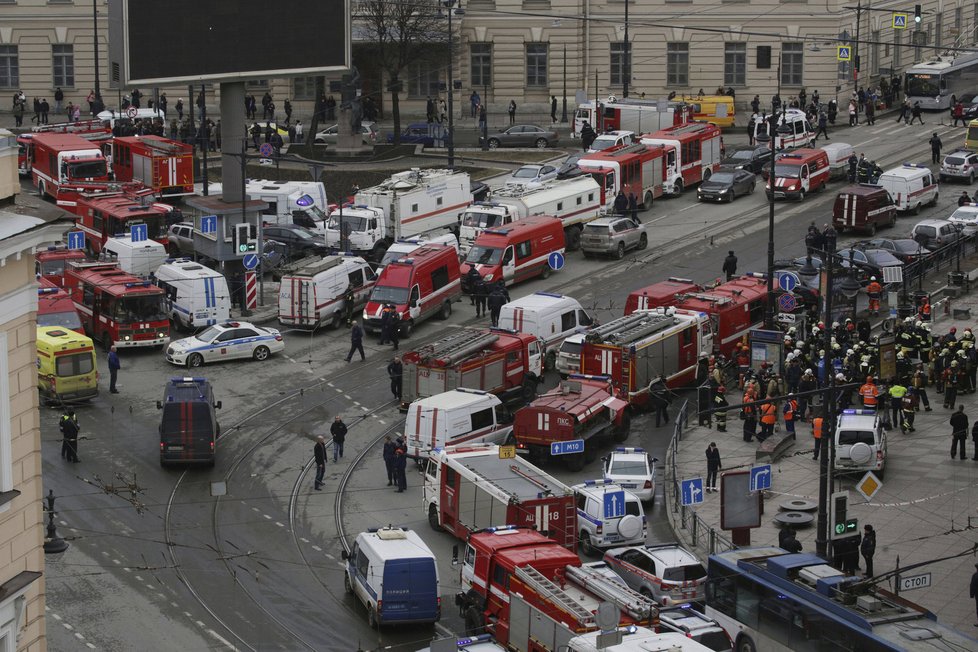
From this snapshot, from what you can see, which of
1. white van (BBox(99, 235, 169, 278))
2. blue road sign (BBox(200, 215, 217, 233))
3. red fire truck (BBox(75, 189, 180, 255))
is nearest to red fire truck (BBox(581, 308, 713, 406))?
blue road sign (BBox(200, 215, 217, 233))

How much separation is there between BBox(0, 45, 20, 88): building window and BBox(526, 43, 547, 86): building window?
28235 millimetres

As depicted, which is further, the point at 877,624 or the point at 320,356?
the point at 320,356

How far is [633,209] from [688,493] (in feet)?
112

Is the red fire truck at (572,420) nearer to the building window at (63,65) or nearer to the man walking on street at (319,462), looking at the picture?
the man walking on street at (319,462)

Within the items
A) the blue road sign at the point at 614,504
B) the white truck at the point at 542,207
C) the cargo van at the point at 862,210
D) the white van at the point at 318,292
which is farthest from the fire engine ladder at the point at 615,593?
the cargo van at the point at 862,210

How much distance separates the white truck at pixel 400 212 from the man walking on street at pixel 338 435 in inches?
711

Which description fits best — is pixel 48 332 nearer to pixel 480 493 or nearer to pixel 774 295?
pixel 480 493

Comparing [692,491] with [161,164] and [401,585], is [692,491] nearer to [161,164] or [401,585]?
[401,585]

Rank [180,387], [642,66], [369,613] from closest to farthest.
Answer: [369,613] → [180,387] → [642,66]

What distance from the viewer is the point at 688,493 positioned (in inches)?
1534

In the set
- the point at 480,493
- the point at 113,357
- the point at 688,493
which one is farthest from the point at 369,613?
the point at 113,357

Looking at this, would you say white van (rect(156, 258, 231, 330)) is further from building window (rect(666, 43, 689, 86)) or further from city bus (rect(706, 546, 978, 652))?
building window (rect(666, 43, 689, 86))

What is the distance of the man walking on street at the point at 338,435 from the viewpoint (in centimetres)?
4581

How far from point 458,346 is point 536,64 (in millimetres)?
49391
